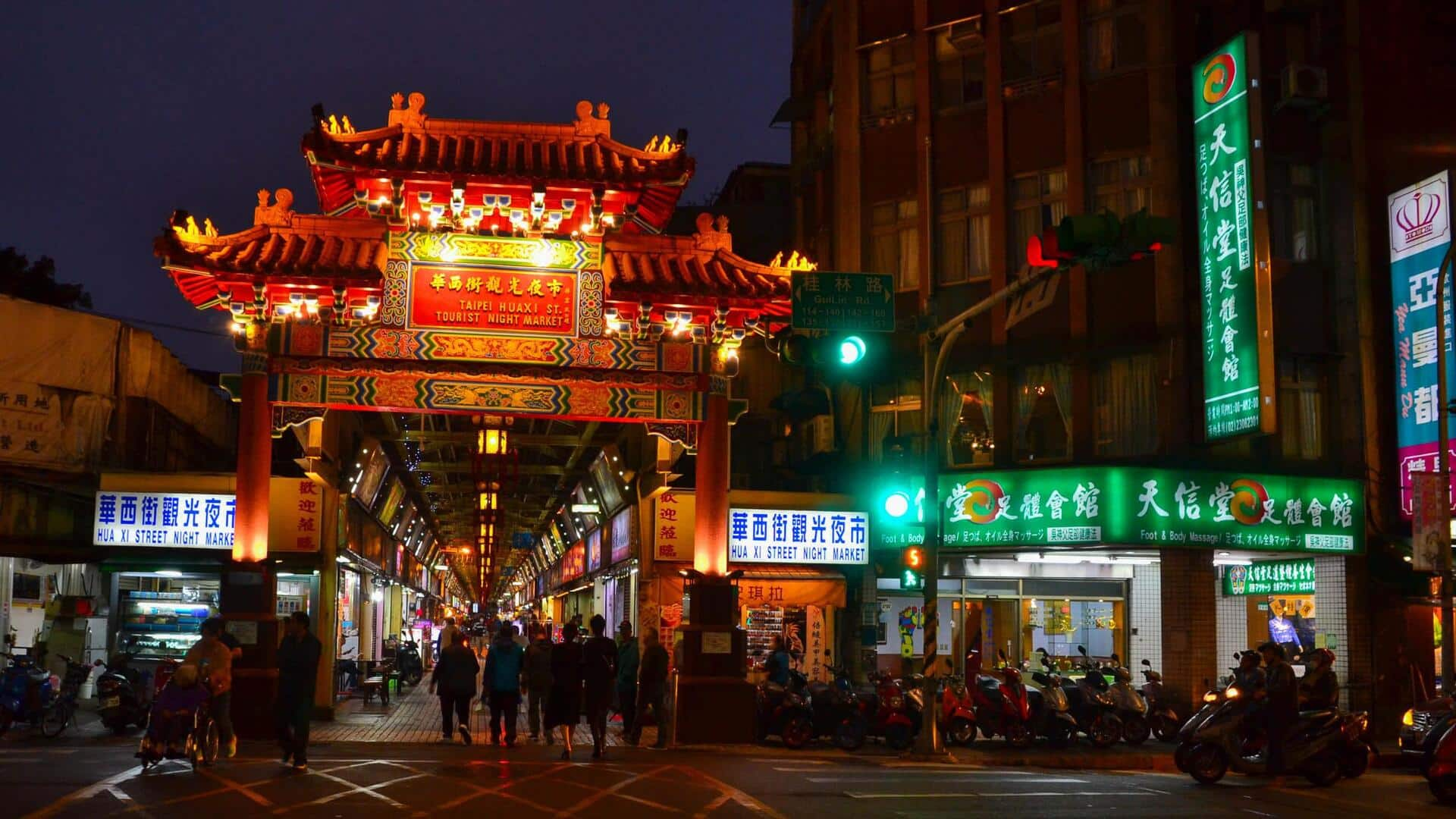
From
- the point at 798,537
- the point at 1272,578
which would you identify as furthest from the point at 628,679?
the point at 1272,578

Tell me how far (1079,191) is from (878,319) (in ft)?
31.9

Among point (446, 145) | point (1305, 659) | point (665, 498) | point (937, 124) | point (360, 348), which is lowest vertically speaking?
point (1305, 659)

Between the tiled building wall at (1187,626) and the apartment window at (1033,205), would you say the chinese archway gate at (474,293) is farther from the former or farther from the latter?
the tiled building wall at (1187,626)

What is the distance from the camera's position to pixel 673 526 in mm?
26906

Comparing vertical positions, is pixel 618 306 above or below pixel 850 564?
above

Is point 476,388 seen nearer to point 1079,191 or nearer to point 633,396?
point 633,396

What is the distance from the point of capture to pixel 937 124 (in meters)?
29.7

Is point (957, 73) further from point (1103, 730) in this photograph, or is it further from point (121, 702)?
point (121, 702)

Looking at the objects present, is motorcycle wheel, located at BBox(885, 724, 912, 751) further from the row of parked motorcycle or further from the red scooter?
the red scooter

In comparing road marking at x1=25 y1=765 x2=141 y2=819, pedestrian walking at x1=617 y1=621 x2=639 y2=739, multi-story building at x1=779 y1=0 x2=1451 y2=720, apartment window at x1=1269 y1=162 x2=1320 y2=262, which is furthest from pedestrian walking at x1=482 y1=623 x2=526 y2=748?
apartment window at x1=1269 y1=162 x2=1320 y2=262

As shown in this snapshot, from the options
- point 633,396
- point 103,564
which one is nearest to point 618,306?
point 633,396

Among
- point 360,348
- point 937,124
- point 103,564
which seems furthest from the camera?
point 937,124

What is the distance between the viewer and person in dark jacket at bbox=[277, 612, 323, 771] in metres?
→ 16.1

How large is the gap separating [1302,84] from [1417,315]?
475 centimetres
